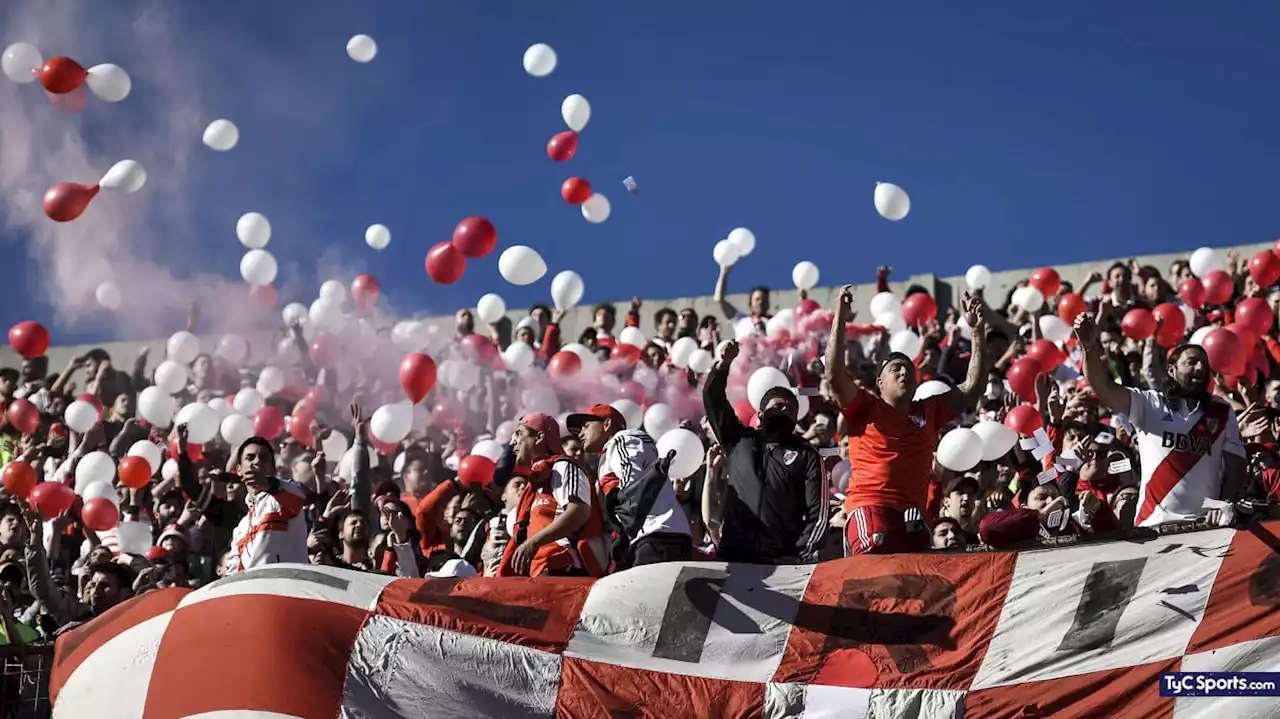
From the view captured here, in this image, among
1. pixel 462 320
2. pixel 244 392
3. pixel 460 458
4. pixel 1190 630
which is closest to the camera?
pixel 1190 630

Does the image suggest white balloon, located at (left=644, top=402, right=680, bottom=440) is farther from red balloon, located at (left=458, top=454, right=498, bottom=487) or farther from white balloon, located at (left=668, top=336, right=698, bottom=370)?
white balloon, located at (left=668, top=336, right=698, bottom=370)

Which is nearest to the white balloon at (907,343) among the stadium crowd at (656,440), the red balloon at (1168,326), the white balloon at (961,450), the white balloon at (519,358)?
the stadium crowd at (656,440)

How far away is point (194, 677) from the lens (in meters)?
5.75

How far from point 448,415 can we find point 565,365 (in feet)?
3.44

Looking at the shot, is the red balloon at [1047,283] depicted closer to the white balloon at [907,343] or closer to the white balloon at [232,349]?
the white balloon at [907,343]

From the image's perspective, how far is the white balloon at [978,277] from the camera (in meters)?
13.8

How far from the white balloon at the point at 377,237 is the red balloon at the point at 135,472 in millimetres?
3552

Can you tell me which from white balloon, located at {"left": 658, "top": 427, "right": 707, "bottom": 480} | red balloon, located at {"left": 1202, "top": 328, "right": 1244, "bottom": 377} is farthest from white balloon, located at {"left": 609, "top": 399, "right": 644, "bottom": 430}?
red balloon, located at {"left": 1202, "top": 328, "right": 1244, "bottom": 377}

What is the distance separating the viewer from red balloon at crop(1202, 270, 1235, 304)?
38.2ft

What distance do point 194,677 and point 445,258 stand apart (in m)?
6.56

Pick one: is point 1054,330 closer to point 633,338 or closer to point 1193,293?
point 1193,293

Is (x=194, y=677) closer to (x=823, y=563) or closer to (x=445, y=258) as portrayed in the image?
(x=823, y=563)

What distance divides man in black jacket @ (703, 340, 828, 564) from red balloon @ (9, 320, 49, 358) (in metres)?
9.28

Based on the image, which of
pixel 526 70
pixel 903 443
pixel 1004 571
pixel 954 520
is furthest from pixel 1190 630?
pixel 526 70
